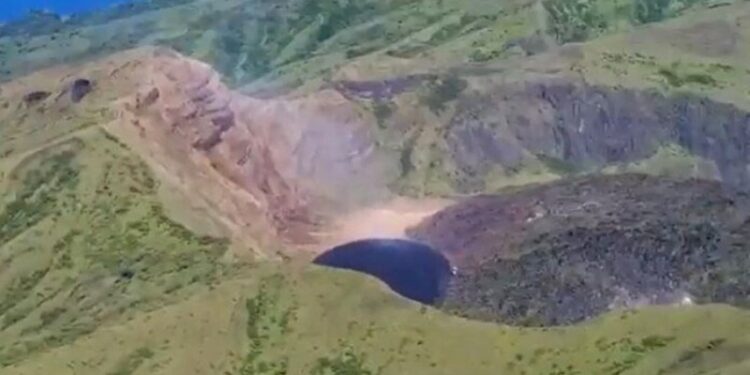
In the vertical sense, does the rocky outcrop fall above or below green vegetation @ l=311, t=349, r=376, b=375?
below

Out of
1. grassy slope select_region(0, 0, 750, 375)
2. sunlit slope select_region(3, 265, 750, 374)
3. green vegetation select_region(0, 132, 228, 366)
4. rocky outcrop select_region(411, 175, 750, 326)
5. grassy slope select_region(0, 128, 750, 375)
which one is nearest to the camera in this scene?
sunlit slope select_region(3, 265, 750, 374)

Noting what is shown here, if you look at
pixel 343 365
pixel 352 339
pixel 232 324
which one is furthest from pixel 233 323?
pixel 343 365

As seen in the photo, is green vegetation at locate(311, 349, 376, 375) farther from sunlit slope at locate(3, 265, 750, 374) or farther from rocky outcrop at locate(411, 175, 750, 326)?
rocky outcrop at locate(411, 175, 750, 326)

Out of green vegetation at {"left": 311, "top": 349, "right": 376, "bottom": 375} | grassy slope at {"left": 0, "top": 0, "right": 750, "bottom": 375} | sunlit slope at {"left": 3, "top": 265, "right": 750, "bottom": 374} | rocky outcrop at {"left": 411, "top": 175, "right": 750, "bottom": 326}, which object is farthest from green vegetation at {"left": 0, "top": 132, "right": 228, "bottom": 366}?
rocky outcrop at {"left": 411, "top": 175, "right": 750, "bottom": 326}

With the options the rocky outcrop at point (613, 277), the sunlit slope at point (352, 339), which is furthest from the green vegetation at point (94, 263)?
the rocky outcrop at point (613, 277)

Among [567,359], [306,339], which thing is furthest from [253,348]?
[567,359]

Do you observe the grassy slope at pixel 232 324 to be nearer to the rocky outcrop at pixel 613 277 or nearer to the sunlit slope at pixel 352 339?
the sunlit slope at pixel 352 339

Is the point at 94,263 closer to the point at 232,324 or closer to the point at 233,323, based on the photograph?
the point at 233,323

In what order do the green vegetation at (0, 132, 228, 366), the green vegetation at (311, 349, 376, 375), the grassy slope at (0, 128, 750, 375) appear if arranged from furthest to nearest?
the green vegetation at (0, 132, 228, 366) < the green vegetation at (311, 349, 376, 375) < the grassy slope at (0, 128, 750, 375)

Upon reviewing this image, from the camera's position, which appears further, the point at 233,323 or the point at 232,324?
the point at 233,323

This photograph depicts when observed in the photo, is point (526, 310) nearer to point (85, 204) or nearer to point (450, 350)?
point (450, 350)

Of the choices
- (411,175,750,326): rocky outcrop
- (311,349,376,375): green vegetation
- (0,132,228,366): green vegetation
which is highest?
(0,132,228,366): green vegetation
